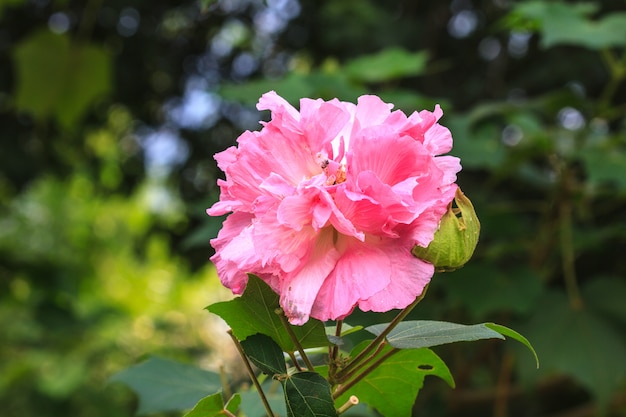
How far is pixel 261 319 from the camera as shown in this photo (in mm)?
353

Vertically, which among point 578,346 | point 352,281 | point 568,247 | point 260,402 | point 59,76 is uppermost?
point 59,76

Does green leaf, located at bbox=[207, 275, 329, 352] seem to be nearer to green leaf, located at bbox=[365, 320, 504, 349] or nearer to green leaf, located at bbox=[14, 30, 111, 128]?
green leaf, located at bbox=[365, 320, 504, 349]

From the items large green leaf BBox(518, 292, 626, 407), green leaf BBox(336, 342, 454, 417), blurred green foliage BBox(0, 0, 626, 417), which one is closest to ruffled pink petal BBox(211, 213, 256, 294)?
green leaf BBox(336, 342, 454, 417)

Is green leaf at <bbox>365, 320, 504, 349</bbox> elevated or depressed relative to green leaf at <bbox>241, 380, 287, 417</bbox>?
elevated

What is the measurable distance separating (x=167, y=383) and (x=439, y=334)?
1.02 ft

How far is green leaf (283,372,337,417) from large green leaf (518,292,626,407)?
692 mm

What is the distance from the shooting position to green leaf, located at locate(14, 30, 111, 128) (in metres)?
1.48

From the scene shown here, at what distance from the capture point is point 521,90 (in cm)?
141

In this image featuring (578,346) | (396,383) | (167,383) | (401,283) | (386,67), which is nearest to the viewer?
(401,283)

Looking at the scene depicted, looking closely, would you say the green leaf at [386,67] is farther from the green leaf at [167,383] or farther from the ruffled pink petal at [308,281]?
the ruffled pink petal at [308,281]

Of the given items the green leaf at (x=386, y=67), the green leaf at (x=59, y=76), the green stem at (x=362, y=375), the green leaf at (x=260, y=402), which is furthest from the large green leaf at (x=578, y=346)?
the green leaf at (x=59, y=76)

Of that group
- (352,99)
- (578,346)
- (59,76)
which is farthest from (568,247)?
(59,76)

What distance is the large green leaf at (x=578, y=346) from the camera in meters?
0.94

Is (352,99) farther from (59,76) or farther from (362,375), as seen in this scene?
(59,76)
